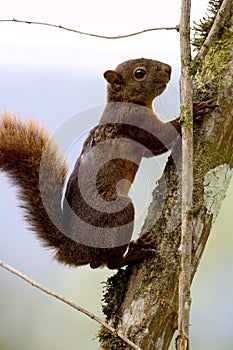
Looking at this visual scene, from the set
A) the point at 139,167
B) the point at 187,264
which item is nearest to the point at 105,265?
the point at 139,167

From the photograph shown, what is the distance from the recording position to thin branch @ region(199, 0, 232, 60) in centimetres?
226

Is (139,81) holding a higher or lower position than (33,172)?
higher

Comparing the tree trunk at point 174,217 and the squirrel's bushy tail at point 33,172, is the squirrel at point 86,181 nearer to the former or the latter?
the squirrel's bushy tail at point 33,172

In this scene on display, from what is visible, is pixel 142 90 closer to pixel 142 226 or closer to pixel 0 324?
pixel 142 226

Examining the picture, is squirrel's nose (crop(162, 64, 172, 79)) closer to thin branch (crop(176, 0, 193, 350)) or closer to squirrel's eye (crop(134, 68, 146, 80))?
squirrel's eye (crop(134, 68, 146, 80))

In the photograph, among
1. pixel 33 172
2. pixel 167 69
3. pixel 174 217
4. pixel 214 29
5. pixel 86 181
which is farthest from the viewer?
pixel 167 69

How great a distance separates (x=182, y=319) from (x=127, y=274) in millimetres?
442

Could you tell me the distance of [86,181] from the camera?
2.71 meters

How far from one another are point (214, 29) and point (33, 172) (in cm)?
90

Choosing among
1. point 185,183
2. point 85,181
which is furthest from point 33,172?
point 185,183

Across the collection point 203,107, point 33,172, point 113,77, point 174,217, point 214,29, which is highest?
point 113,77

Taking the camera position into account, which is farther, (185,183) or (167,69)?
(167,69)

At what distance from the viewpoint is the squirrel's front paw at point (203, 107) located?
85.4 inches

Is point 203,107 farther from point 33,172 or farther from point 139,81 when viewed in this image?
point 139,81
